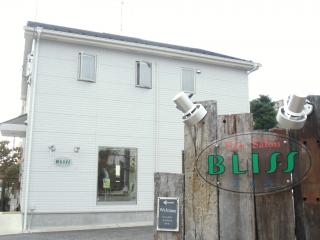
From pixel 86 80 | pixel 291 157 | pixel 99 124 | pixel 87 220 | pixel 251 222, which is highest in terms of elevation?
pixel 86 80

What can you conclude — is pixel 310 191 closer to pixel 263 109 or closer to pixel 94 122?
pixel 94 122

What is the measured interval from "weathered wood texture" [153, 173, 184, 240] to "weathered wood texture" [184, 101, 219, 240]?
0.04 m

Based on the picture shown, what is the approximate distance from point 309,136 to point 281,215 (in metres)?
0.50

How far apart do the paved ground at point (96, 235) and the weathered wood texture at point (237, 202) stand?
27.4 feet

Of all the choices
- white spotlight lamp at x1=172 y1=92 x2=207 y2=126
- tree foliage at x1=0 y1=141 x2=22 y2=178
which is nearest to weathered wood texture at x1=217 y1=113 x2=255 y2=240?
Result: white spotlight lamp at x1=172 y1=92 x2=207 y2=126

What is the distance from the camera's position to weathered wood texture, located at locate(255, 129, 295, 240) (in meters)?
2.38

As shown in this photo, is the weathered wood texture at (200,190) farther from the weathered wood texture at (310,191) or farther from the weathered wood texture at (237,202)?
the weathered wood texture at (310,191)

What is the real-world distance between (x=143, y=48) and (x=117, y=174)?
4.87m

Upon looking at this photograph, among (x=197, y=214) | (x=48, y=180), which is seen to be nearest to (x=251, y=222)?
(x=197, y=214)

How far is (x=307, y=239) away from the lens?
233 centimetres

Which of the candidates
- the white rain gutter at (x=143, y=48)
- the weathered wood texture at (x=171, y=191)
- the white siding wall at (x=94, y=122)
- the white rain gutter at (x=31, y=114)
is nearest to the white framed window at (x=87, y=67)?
the white siding wall at (x=94, y=122)

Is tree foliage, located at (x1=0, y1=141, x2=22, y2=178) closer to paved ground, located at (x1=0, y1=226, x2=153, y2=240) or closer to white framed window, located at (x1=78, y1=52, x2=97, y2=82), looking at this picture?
white framed window, located at (x1=78, y1=52, x2=97, y2=82)

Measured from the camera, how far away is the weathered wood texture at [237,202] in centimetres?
248

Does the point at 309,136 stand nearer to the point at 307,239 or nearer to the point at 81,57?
the point at 307,239
